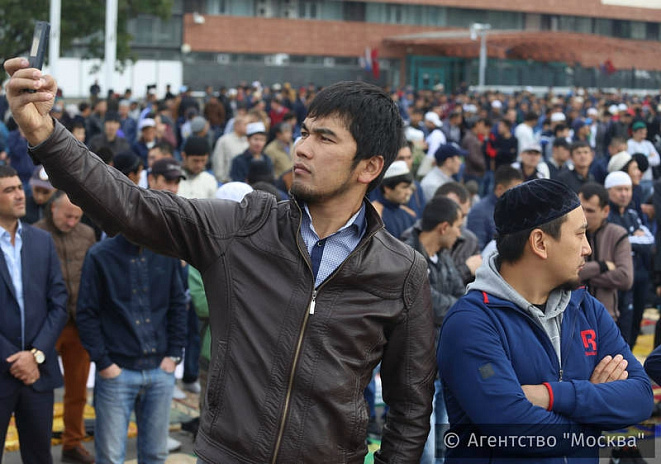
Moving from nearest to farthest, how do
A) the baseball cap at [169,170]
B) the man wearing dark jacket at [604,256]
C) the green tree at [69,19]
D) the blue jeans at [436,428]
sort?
the blue jeans at [436,428] → the baseball cap at [169,170] → the man wearing dark jacket at [604,256] → the green tree at [69,19]

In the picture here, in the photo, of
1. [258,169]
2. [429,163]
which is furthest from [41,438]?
[429,163]

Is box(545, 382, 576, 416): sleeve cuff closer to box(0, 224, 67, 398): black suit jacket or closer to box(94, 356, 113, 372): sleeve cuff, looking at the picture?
box(94, 356, 113, 372): sleeve cuff

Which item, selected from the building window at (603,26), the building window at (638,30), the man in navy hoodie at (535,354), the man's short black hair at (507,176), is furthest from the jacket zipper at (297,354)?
the building window at (638,30)

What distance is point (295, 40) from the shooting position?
53.4 meters

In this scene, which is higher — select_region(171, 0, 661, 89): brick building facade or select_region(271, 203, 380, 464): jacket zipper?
select_region(171, 0, 661, 89): brick building facade

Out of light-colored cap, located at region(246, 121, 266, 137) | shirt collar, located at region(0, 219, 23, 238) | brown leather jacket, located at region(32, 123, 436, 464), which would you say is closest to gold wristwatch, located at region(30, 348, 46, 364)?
shirt collar, located at region(0, 219, 23, 238)

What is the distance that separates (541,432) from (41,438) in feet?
11.4

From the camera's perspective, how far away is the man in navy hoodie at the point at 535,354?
3066mm

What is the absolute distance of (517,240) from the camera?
3.30 m

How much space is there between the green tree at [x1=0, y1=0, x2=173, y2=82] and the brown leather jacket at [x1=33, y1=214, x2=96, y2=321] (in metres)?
19.7

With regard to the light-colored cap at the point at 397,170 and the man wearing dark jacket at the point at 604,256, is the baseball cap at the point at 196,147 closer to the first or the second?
the light-colored cap at the point at 397,170

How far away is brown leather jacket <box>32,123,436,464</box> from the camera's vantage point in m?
2.84

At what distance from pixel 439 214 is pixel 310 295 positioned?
3394 mm

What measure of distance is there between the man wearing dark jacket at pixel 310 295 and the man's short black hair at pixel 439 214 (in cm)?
311
